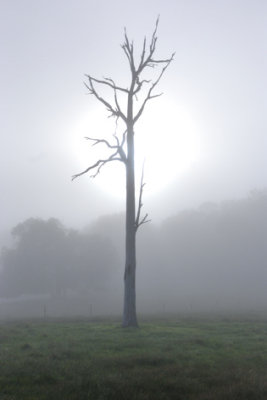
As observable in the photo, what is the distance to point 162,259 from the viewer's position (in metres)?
105

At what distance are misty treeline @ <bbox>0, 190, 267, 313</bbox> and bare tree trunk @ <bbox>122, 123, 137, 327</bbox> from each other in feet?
151

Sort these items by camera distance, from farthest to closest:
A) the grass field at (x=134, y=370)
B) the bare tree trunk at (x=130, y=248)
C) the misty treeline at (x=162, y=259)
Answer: the misty treeline at (x=162, y=259) → the bare tree trunk at (x=130, y=248) → the grass field at (x=134, y=370)

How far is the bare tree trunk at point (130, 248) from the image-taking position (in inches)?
854

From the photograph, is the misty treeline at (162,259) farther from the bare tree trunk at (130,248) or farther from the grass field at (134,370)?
the grass field at (134,370)

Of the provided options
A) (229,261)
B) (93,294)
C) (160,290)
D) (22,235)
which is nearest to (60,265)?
(22,235)

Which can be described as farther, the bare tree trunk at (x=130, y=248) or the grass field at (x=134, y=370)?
the bare tree trunk at (x=130, y=248)

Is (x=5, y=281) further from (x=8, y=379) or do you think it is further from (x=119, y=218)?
(x=8, y=379)

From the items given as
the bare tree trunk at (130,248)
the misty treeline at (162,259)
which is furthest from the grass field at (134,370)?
the misty treeline at (162,259)

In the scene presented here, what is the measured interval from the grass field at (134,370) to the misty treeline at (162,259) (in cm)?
5429

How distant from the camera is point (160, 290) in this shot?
98.8 meters

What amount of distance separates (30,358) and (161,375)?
4.00 metres

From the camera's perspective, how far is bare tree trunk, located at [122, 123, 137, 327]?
21.7m

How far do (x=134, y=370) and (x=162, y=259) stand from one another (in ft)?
317

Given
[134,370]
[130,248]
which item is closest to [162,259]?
[130,248]
